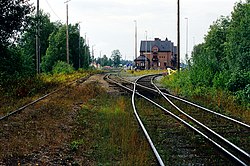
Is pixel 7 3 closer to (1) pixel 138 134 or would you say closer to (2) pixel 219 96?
(2) pixel 219 96

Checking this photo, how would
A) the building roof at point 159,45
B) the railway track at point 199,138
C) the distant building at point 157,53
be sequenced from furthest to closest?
the building roof at point 159,45 < the distant building at point 157,53 < the railway track at point 199,138

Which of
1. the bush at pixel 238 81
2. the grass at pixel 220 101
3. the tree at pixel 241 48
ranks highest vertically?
the tree at pixel 241 48

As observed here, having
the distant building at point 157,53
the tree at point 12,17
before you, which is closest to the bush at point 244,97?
the tree at point 12,17

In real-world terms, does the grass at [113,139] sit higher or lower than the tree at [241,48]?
lower

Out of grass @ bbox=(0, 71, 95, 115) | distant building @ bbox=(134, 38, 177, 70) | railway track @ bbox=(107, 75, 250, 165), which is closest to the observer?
railway track @ bbox=(107, 75, 250, 165)

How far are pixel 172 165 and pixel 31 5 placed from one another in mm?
17875

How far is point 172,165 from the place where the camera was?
8398 millimetres

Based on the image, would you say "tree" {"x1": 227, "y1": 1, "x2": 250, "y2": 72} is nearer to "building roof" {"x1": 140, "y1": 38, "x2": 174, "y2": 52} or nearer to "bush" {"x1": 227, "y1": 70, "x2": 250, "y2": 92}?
"bush" {"x1": 227, "y1": 70, "x2": 250, "y2": 92}

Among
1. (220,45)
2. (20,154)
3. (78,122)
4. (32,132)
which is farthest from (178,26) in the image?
(20,154)

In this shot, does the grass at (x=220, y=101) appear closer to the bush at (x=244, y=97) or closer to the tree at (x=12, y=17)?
the bush at (x=244, y=97)

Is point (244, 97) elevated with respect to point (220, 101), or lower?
elevated

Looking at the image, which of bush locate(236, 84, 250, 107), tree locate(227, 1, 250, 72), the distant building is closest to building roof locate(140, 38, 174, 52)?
the distant building

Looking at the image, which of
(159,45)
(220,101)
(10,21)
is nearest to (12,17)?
(10,21)

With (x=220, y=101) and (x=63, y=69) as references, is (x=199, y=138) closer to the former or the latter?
(x=220, y=101)
